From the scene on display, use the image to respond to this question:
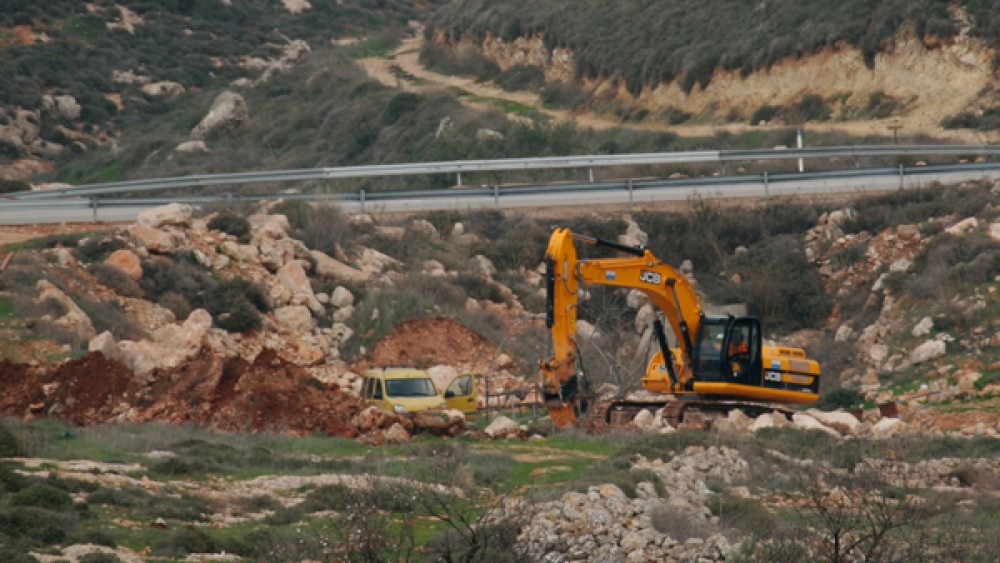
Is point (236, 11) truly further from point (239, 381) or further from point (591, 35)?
point (239, 381)

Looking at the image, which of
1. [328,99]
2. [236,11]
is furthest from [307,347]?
[236,11]

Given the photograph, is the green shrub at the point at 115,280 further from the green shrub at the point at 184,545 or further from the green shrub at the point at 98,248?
the green shrub at the point at 184,545

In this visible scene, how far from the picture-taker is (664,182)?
156 ft

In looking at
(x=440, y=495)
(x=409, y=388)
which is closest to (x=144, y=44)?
(x=409, y=388)

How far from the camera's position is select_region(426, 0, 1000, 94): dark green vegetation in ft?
189

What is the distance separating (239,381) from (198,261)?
1108cm

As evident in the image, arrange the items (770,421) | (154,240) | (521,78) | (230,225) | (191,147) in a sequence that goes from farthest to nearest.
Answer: (521,78)
(191,147)
(230,225)
(154,240)
(770,421)

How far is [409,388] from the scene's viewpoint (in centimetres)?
3209

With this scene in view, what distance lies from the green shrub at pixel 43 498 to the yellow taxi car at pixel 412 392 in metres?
12.7

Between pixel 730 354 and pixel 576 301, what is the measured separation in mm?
3156

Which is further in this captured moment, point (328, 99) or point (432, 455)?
point (328, 99)

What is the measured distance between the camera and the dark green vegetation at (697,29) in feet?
189

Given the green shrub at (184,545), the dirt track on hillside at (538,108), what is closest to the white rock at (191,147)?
the dirt track on hillside at (538,108)

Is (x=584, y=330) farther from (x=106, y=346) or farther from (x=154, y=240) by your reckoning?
(x=106, y=346)
